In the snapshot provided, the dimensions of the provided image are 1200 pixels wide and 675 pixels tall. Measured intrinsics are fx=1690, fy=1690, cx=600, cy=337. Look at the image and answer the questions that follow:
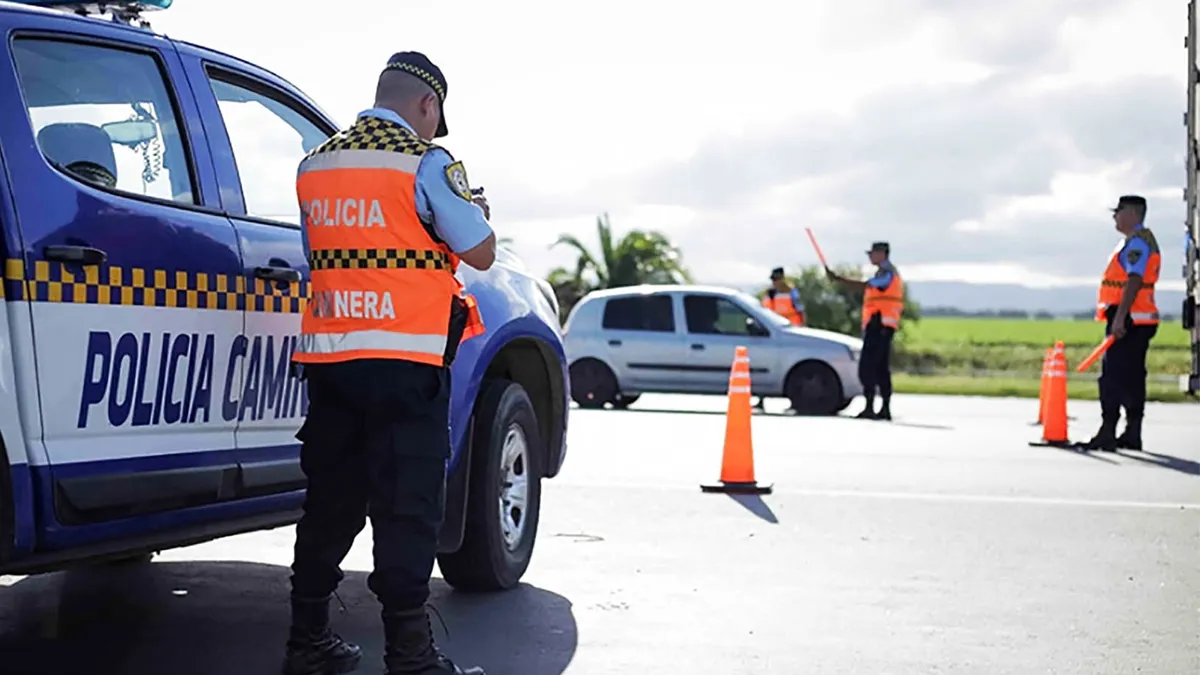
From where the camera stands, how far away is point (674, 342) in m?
20.5

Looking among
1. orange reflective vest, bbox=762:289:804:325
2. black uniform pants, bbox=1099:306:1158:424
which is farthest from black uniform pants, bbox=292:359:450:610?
orange reflective vest, bbox=762:289:804:325

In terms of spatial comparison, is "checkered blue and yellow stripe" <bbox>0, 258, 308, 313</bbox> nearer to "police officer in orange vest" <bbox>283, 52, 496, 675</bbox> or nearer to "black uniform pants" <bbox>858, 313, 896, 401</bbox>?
"police officer in orange vest" <bbox>283, 52, 496, 675</bbox>

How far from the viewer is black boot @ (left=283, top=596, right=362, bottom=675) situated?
16.5ft

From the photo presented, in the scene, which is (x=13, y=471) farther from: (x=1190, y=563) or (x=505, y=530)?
(x=1190, y=563)

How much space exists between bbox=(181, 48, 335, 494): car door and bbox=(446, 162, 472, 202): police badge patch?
31.4 inches

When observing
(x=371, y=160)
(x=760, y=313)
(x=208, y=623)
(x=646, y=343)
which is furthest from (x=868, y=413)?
(x=371, y=160)

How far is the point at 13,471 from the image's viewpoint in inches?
166

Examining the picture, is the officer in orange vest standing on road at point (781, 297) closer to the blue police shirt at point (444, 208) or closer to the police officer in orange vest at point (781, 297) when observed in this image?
the police officer in orange vest at point (781, 297)

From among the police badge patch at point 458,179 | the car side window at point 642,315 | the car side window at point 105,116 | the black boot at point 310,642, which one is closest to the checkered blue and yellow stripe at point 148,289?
the car side window at point 105,116

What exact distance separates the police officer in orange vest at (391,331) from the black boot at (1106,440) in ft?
32.3

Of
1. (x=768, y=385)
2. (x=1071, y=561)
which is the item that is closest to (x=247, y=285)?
(x=1071, y=561)

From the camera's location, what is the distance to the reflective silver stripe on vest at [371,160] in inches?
187

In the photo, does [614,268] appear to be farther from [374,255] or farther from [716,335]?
[374,255]

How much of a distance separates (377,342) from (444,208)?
1.38 feet
